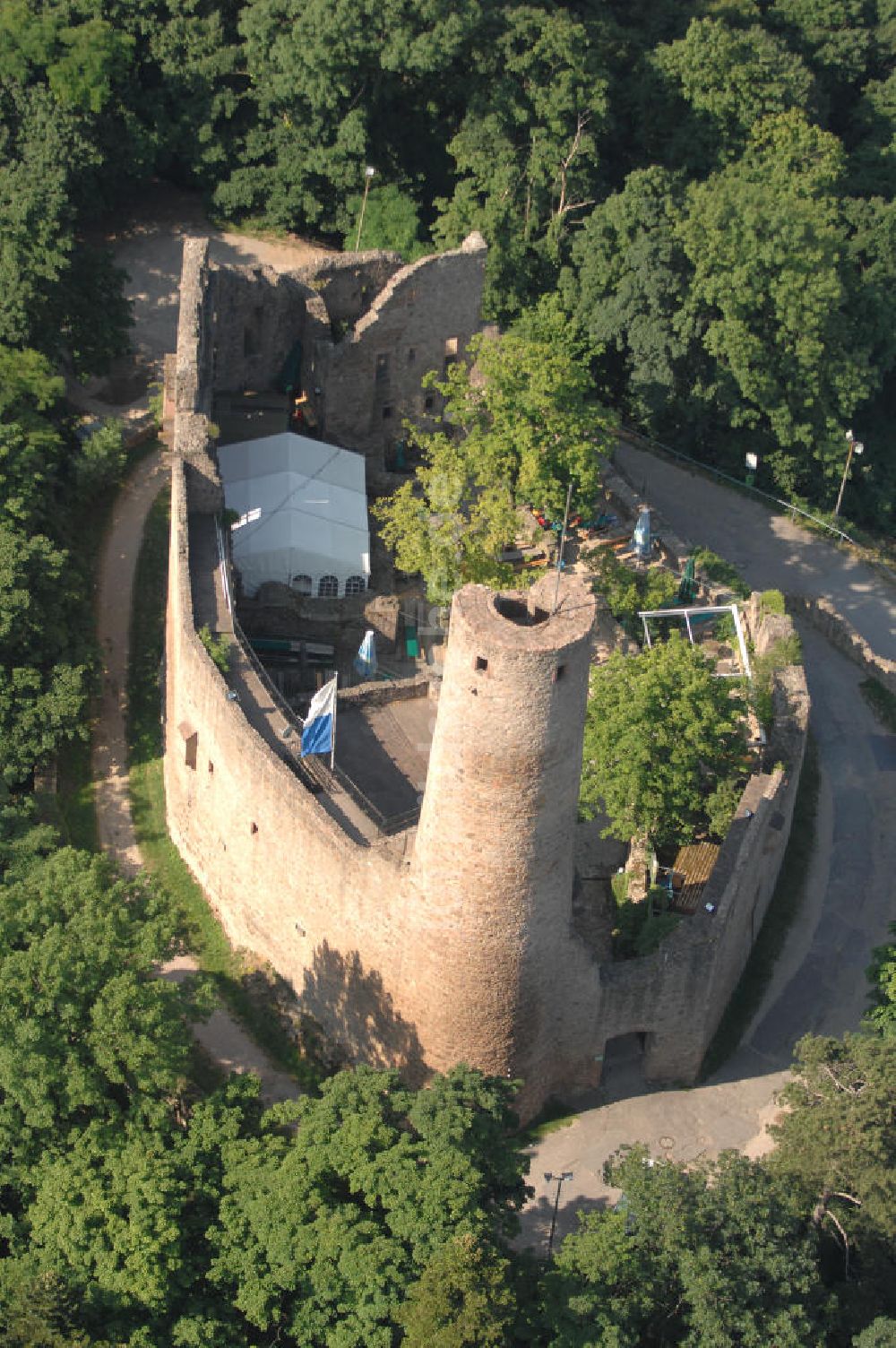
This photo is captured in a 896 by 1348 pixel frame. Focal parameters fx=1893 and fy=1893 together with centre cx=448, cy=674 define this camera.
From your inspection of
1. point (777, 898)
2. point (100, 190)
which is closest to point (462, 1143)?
point (777, 898)

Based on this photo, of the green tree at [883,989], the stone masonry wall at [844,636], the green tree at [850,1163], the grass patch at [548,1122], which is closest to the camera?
the green tree at [850,1163]

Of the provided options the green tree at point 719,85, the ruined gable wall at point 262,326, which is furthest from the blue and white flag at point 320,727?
the green tree at point 719,85

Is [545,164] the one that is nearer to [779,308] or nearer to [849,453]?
[779,308]

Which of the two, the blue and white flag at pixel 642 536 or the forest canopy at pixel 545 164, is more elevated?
the forest canopy at pixel 545 164

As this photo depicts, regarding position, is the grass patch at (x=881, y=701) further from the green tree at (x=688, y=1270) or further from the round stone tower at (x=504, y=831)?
the green tree at (x=688, y=1270)

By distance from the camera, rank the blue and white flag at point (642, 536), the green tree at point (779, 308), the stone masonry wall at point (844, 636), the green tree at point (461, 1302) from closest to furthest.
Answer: the green tree at point (461, 1302) < the stone masonry wall at point (844, 636) < the blue and white flag at point (642, 536) < the green tree at point (779, 308)

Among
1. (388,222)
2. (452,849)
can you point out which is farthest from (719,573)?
(452,849)

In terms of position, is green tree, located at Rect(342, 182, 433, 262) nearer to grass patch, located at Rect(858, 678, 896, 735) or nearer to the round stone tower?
grass patch, located at Rect(858, 678, 896, 735)
